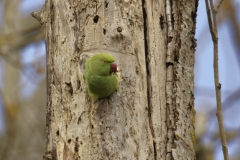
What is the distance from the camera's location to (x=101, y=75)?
270 centimetres

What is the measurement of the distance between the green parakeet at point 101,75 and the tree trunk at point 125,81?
0.31ft

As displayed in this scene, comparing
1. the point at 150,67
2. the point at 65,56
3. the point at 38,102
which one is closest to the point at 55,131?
the point at 65,56

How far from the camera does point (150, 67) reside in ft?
9.44

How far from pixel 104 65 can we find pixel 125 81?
206mm

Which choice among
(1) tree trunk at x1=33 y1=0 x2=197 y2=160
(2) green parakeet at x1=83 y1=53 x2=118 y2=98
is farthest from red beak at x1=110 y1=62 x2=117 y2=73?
(1) tree trunk at x1=33 y1=0 x2=197 y2=160

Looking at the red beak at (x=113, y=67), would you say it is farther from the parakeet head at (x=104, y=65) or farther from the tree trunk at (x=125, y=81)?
the tree trunk at (x=125, y=81)

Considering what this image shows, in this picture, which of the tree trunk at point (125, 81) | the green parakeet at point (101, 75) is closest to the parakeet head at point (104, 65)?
the green parakeet at point (101, 75)

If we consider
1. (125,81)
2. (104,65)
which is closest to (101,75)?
(104,65)

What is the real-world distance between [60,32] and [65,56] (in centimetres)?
17

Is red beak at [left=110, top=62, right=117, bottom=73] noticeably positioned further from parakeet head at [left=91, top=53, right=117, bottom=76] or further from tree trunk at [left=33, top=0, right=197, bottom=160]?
tree trunk at [left=33, top=0, right=197, bottom=160]

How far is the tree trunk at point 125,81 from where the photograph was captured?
107 inches

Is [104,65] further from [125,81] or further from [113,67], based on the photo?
[125,81]

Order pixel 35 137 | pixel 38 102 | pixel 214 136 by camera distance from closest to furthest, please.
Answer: pixel 214 136, pixel 35 137, pixel 38 102

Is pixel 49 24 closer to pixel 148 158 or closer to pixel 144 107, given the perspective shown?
pixel 144 107
